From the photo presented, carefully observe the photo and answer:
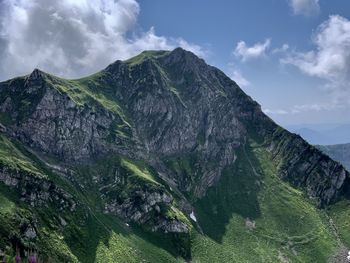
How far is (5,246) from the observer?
636 ft

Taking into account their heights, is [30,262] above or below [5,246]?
above

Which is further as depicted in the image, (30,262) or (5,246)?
(5,246)

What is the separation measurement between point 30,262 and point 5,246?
182919 mm

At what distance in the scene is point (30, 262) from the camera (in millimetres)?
30531
